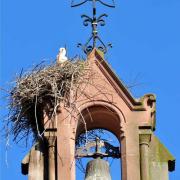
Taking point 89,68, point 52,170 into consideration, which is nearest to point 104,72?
point 89,68

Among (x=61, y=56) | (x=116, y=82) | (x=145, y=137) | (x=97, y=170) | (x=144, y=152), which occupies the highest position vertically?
(x=61, y=56)

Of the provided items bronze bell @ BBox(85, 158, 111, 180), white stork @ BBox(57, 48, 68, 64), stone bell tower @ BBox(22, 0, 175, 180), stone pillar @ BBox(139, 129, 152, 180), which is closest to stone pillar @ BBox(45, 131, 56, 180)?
stone bell tower @ BBox(22, 0, 175, 180)

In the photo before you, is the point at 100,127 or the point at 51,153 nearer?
the point at 51,153

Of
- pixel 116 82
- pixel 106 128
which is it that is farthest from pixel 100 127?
pixel 116 82

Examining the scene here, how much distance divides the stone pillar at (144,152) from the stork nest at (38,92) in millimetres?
1107

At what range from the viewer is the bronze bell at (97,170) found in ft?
76.0

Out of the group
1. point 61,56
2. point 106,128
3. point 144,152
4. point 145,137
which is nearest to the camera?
point 144,152

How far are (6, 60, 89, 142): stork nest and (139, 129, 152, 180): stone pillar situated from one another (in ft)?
3.63

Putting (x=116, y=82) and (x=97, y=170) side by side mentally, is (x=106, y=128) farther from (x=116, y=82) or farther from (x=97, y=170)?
(x=97, y=170)

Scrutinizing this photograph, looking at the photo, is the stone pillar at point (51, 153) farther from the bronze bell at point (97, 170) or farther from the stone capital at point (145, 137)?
the stone capital at point (145, 137)

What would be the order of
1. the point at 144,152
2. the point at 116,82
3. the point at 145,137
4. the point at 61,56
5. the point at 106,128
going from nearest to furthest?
the point at 144,152
the point at 145,137
the point at 116,82
the point at 106,128
the point at 61,56

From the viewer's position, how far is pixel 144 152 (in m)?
23.1

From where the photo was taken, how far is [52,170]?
75.0 ft

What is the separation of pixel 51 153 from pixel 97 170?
654 mm
